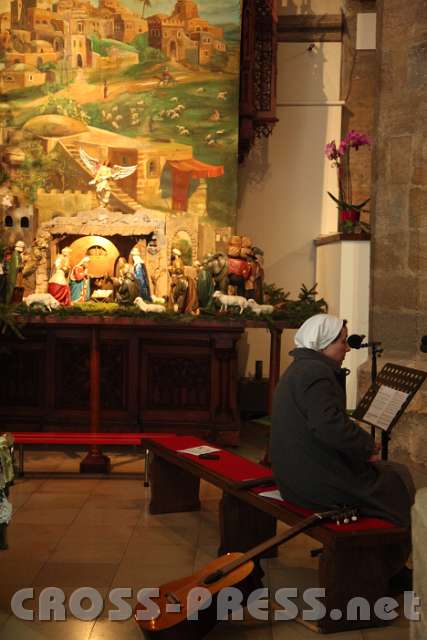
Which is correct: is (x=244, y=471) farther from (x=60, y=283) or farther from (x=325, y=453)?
(x=60, y=283)

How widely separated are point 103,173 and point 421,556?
8.27 metres

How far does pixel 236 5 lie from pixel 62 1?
2.07 meters

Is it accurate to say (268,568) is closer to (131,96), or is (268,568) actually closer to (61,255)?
(61,255)

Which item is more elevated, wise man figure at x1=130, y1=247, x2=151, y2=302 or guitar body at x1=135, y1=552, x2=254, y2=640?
wise man figure at x1=130, y1=247, x2=151, y2=302

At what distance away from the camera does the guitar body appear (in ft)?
13.6

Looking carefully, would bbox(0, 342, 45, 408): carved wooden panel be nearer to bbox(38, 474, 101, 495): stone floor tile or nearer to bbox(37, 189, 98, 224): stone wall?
bbox(38, 474, 101, 495): stone floor tile

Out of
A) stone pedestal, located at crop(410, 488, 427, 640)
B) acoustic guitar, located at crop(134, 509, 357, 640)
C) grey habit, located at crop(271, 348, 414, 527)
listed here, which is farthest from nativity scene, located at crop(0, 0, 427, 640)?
stone pedestal, located at crop(410, 488, 427, 640)

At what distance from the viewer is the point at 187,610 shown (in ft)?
13.7

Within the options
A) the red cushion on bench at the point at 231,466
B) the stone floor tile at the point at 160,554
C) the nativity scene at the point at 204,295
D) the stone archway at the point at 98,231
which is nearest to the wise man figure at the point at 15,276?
the nativity scene at the point at 204,295

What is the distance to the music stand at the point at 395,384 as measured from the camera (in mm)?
5480

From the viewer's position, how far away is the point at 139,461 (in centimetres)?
885

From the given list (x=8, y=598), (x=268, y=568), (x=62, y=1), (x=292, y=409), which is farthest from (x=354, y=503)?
(x=62, y=1)

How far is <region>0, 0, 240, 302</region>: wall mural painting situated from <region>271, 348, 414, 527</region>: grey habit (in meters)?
5.85

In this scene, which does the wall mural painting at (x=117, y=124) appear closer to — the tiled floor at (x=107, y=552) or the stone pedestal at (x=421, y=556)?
the tiled floor at (x=107, y=552)
